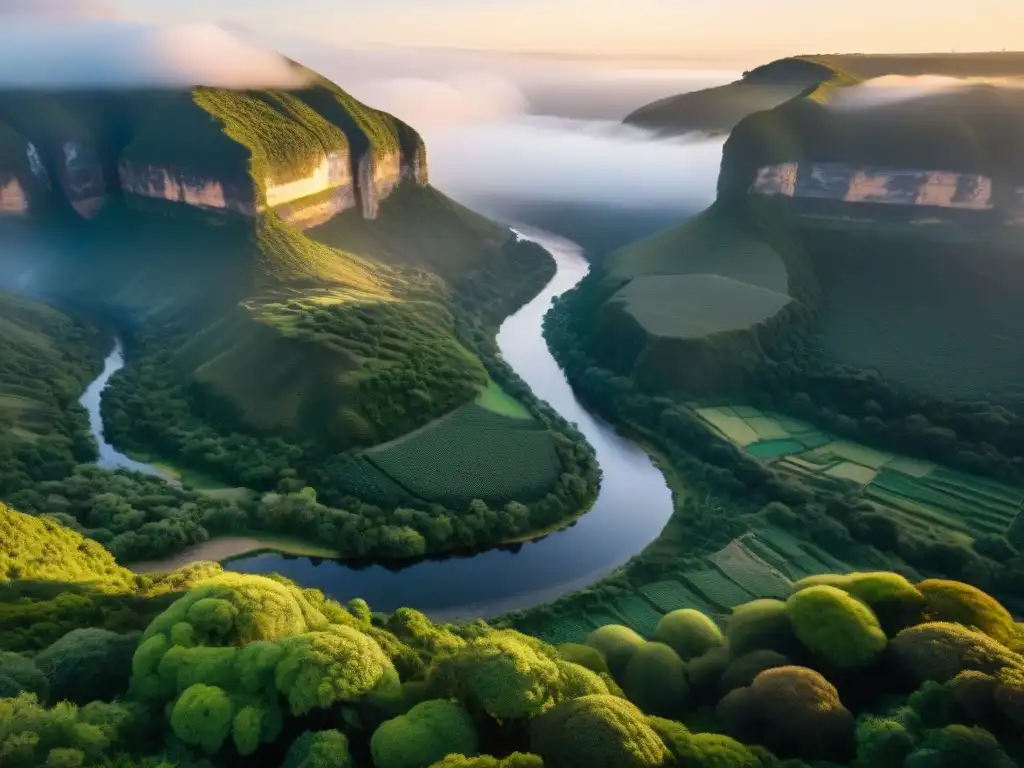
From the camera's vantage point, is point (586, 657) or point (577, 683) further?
point (586, 657)

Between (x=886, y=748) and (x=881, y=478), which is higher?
(x=886, y=748)

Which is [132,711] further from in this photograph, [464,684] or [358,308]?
[358,308]

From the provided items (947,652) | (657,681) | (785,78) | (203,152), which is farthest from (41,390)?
(785,78)

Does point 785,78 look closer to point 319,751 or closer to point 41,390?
point 41,390

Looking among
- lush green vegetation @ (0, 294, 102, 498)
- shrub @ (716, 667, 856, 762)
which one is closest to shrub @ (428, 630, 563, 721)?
shrub @ (716, 667, 856, 762)

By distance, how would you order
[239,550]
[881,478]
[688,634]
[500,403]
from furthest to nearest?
[500,403], [881,478], [239,550], [688,634]

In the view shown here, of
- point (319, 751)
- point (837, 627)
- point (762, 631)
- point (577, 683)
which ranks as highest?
point (319, 751)

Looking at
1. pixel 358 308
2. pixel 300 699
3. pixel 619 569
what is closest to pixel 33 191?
pixel 358 308
